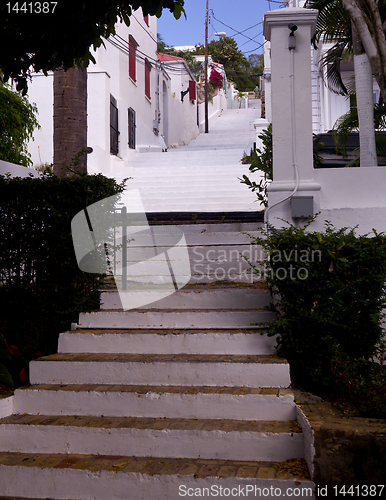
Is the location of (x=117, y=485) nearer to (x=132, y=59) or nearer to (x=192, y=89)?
(x=132, y=59)

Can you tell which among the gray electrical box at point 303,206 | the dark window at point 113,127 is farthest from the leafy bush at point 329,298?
the dark window at point 113,127

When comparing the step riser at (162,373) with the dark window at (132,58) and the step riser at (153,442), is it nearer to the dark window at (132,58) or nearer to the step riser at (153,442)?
the step riser at (153,442)

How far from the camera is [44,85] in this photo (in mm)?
12469

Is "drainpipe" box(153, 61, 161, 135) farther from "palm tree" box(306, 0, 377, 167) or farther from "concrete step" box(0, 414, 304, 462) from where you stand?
"concrete step" box(0, 414, 304, 462)

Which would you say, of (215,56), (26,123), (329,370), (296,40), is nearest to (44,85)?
(26,123)

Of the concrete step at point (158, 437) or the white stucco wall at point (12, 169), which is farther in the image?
the white stucco wall at point (12, 169)

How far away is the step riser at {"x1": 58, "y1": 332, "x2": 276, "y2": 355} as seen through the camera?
13.4 feet

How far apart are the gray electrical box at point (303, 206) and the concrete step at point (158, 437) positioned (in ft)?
7.50

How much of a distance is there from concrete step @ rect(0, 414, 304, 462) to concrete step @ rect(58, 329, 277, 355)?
2.49ft

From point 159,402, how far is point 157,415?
98 millimetres

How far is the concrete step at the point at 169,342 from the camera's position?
4082mm

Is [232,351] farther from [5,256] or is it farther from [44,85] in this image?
[44,85]

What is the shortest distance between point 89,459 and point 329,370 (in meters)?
1.95

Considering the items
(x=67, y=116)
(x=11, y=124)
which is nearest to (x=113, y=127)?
(x=11, y=124)
